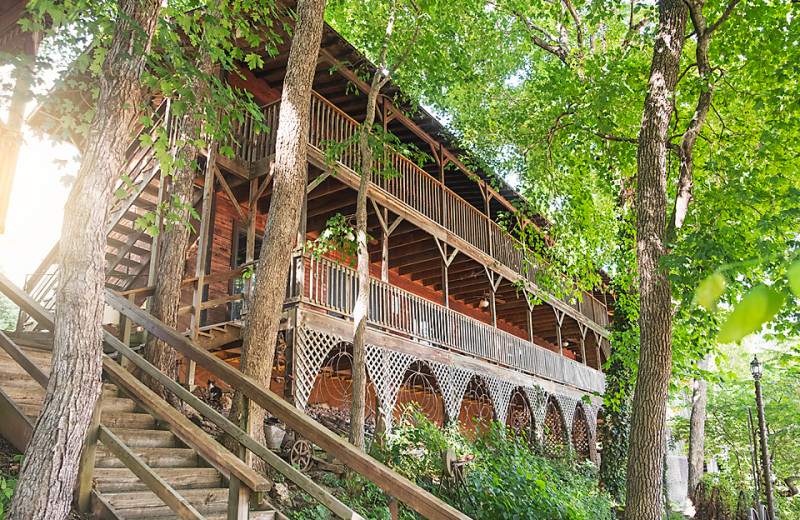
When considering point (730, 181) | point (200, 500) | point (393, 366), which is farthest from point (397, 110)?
point (200, 500)

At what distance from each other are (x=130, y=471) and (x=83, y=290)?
1.79 metres

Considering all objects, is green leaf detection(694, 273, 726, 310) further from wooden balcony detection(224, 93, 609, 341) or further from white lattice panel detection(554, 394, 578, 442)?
white lattice panel detection(554, 394, 578, 442)

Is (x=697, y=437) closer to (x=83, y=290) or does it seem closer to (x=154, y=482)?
(x=154, y=482)

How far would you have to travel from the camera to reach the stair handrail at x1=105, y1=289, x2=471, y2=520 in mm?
3201

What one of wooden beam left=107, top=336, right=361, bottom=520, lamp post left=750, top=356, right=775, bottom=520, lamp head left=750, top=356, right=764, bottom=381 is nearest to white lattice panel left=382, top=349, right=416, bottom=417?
wooden beam left=107, top=336, right=361, bottom=520

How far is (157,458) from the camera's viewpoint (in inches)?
197

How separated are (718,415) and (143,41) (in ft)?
96.9

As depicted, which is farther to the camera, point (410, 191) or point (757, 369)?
point (757, 369)

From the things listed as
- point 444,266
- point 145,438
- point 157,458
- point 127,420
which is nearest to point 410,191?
point 444,266

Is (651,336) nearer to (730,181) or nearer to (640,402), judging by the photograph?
(640,402)

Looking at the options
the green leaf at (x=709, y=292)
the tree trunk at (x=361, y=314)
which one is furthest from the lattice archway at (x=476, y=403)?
the green leaf at (x=709, y=292)

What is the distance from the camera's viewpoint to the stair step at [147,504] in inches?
162

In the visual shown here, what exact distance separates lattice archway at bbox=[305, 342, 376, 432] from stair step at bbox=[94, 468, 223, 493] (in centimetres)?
599

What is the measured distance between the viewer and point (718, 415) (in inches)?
1048
